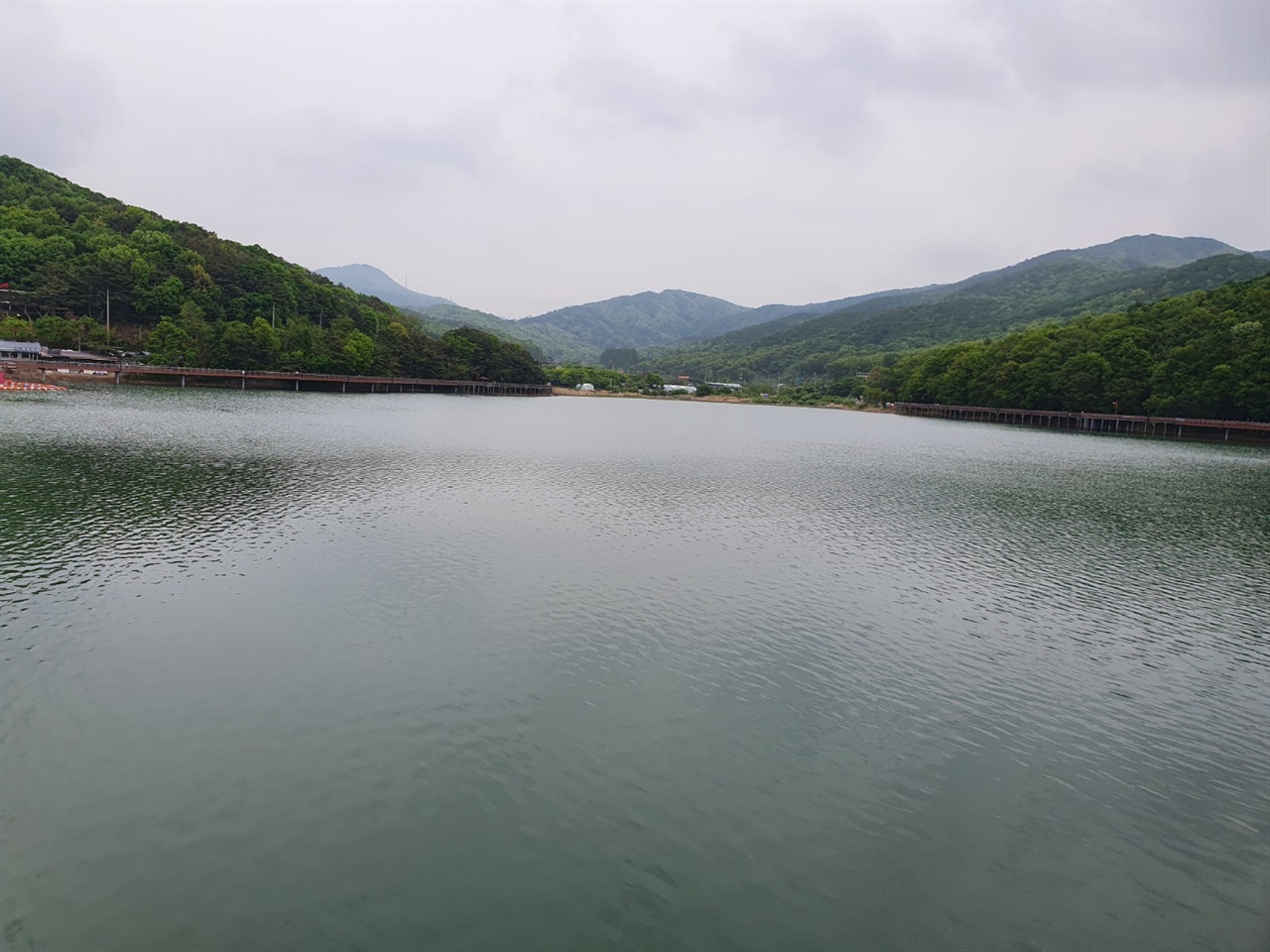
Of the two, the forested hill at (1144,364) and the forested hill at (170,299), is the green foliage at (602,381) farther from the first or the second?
the forested hill at (1144,364)

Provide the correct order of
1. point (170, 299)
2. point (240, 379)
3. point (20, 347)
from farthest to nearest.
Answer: point (170, 299) < point (240, 379) < point (20, 347)

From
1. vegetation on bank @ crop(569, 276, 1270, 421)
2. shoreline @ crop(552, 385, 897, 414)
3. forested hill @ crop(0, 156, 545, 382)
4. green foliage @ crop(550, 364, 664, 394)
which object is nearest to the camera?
vegetation on bank @ crop(569, 276, 1270, 421)

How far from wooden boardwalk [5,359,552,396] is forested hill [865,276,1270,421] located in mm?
87347

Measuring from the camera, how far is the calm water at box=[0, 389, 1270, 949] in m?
7.40

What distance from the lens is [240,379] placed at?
9775 centimetres

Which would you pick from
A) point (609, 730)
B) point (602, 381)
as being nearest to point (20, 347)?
point (609, 730)

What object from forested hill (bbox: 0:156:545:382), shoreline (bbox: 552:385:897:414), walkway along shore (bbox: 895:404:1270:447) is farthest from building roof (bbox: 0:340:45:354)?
walkway along shore (bbox: 895:404:1270:447)

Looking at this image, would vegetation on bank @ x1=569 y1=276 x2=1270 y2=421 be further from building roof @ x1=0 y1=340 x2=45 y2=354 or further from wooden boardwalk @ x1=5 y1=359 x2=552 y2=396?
building roof @ x1=0 y1=340 x2=45 y2=354

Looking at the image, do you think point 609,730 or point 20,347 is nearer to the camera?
point 609,730

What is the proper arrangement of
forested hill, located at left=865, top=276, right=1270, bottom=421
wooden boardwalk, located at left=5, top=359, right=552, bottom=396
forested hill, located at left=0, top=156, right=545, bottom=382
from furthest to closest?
1. forested hill, located at left=0, top=156, right=545, bottom=382
2. wooden boardwalk, located at left=5, top=359, right=552, bottom=396
3. forested hill, located at left=865, top=276, right=1270, bottom=421

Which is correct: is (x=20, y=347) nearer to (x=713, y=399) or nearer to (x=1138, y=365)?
(x=713, y=399)

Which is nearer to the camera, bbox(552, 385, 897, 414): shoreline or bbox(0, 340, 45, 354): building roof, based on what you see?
bbox(0, 340, 45, 354): building roof

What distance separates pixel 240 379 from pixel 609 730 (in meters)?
105

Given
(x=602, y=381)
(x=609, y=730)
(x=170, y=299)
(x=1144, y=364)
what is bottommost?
(x=609, y=730)
